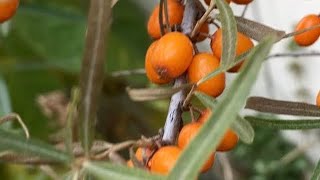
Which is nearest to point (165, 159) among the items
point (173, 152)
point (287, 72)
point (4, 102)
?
point (173, 152)

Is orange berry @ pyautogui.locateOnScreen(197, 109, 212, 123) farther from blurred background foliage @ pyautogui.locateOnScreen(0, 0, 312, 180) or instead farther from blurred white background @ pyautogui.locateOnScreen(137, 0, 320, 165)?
blurred white background @ pyautogui.locateOnScreen(137, 0, 320, 165)

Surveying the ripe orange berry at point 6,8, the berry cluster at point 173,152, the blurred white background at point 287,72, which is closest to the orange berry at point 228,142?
the berry cluster at point 173,152

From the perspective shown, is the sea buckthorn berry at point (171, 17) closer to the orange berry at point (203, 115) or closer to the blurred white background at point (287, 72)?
the orange berry at point (203, 115)

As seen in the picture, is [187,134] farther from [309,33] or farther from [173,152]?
[309,33]

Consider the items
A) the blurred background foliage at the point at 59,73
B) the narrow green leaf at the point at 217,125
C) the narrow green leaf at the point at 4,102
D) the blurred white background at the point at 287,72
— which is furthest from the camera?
the blurred white background at the point at 287,72

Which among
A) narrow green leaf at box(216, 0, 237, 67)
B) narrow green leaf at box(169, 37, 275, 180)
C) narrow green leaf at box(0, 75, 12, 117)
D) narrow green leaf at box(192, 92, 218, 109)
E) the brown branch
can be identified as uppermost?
narrow green leaf at box(169, 37, 275, 180)

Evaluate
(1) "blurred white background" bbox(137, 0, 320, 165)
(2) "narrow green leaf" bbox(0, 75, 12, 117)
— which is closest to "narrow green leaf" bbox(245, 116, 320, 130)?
(2) "narrow green leaf" bbox(0, 75, 12, 117)

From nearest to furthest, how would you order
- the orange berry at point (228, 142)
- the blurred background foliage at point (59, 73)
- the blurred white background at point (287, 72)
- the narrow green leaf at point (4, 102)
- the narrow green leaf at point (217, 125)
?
the narrow green leaf at point (217, 125), the orange berry at point (228, 142), the narrow green leaf at point (4, 102), the blurred background foliage at point (59, 73), the blurred white background at point (287, 72)
